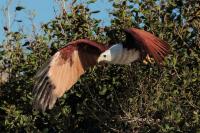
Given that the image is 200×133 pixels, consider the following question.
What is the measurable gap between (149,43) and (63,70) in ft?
5.13

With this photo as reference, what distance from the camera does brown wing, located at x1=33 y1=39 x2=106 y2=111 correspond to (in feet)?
35.9

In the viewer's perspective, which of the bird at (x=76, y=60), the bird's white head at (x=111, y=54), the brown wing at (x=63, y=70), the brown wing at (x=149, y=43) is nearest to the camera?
the brown wing at (x=149, y=43)

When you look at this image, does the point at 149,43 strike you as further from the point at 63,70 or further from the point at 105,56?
the point at 63,70

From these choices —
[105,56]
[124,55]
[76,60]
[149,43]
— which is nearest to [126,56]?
[124,55]

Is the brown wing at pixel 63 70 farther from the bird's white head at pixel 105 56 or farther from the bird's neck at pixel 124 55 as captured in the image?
the bird's neck at pixel 124 55

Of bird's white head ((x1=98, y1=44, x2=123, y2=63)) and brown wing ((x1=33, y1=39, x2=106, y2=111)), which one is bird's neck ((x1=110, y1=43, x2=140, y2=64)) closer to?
bird's white head ((x1=98, y1=44, x2=123, y2=63))

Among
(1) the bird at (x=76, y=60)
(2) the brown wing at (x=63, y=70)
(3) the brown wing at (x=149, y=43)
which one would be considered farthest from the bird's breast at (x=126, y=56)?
(2) the brown wing at (x=63, y=70)

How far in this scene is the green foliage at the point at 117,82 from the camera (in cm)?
1054

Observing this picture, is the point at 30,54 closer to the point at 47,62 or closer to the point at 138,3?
the point at 47,62

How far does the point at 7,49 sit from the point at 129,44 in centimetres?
254

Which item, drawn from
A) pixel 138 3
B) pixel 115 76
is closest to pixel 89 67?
pixel 115 76

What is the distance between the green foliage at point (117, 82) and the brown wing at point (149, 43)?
0.22 meters

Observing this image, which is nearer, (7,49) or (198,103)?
(198,103)

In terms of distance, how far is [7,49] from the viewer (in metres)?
12.6
